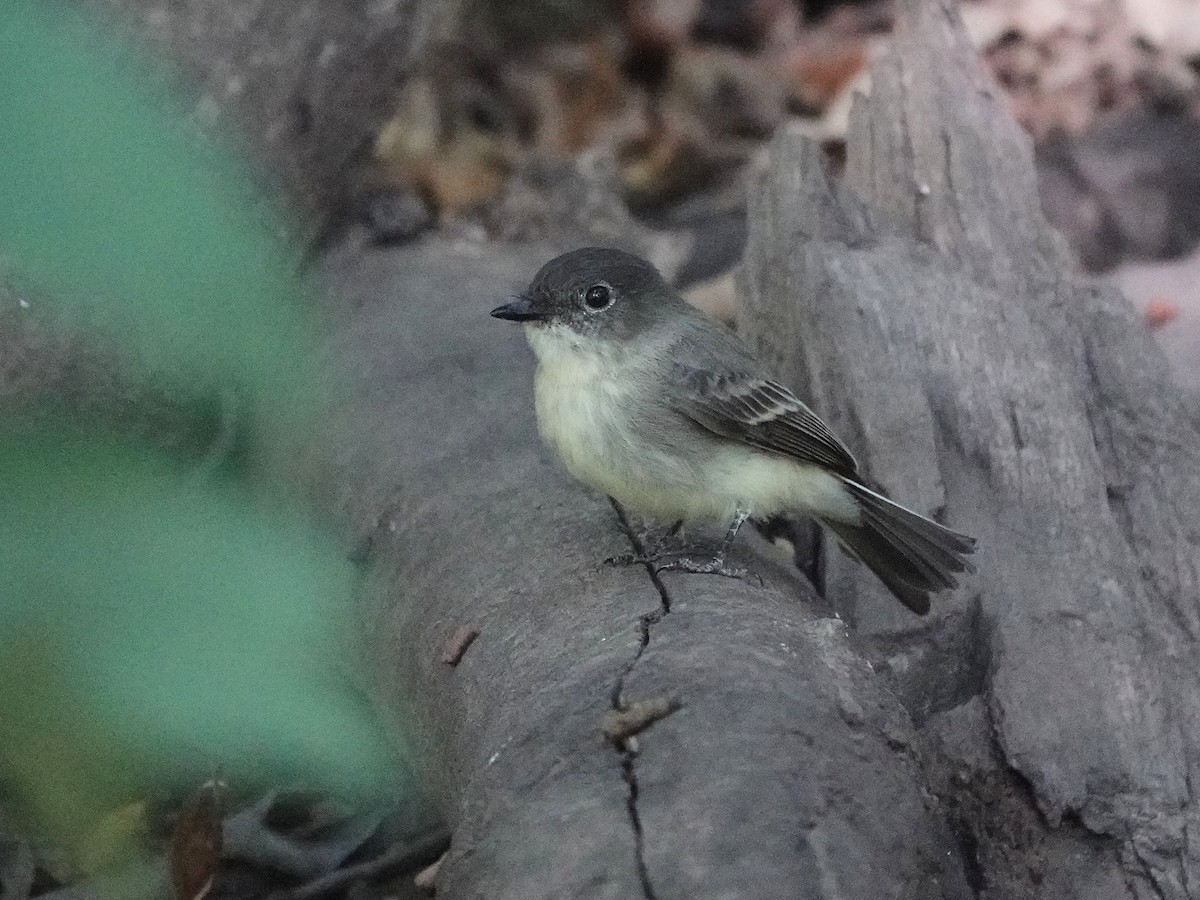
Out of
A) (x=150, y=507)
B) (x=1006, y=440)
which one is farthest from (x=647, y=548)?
(x=150, y=507)

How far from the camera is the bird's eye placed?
441 cm

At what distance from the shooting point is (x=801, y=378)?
4879 millimetres

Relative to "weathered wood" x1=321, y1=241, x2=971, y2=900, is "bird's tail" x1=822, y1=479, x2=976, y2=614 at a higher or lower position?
lower

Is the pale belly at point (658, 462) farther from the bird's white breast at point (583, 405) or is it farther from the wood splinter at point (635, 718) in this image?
the wood splinter at point (635, 718)

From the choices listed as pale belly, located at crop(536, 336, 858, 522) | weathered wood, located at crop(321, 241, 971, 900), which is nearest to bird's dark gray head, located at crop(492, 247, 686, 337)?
pale belly, located at crop(536, 336, 858, 522)

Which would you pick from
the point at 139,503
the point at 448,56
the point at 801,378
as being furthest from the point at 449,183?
the point at 139,503

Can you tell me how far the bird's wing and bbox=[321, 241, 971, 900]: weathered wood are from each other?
1.28ft

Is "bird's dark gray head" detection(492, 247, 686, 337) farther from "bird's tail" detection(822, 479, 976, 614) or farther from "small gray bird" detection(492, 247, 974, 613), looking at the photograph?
"bird's tail" detection(822, 479, 976, 614)

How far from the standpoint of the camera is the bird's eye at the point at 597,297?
14.5 feet

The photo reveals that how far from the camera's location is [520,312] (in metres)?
4.32

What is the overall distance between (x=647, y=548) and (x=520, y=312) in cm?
76

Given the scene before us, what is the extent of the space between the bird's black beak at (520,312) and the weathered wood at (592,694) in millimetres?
419

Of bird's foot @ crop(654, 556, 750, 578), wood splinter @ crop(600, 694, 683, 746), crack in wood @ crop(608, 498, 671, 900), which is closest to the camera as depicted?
crack in wood @ crop(608, 498, 671, 900)

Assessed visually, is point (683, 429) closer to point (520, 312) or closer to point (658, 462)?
point (658, 462)
